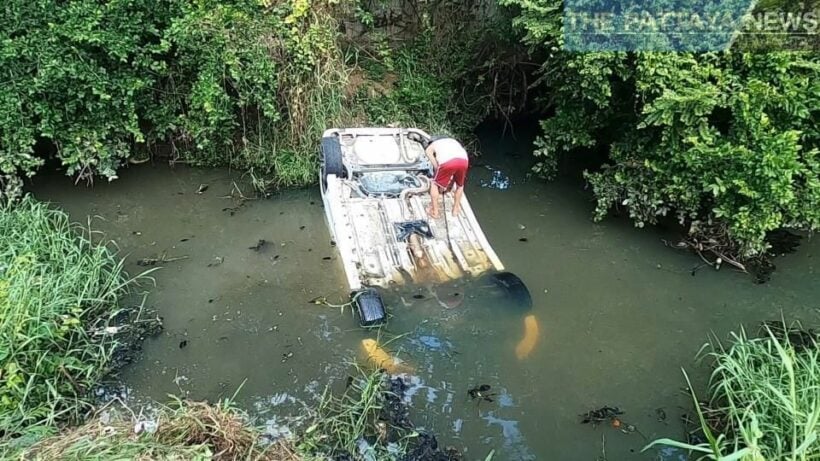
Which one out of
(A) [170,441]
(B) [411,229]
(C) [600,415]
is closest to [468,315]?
(B) [411,229]

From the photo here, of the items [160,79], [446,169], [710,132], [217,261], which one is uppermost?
[160,79]

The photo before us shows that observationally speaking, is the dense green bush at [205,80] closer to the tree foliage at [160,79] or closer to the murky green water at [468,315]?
the tree foliage at [160,79]

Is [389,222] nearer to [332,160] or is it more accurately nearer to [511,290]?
[332,160]

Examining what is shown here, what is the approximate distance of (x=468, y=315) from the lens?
457 centimetres

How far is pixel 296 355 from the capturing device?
168 inches

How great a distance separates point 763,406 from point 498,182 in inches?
146

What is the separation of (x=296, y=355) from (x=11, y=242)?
7.89ft

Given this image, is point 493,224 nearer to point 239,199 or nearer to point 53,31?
point 239,199

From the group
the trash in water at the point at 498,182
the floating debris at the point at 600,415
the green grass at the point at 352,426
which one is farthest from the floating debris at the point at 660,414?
the trash in water at the point at 498,182

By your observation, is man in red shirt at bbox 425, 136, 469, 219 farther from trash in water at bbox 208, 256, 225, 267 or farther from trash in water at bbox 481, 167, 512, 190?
trash in water at bbox 208, 256, 225, 267

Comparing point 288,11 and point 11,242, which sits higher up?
point 288,11

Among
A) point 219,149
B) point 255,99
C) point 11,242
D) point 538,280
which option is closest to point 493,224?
point 538,280

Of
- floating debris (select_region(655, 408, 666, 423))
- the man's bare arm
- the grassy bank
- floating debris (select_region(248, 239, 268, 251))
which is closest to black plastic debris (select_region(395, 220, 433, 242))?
the man's bare arm

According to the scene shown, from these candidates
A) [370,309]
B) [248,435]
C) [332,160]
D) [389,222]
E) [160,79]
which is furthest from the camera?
[160,79]
